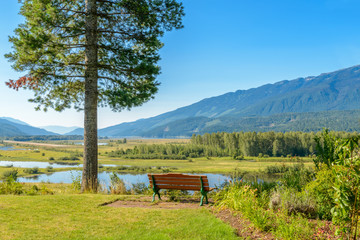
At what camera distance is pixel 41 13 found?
30.3ft

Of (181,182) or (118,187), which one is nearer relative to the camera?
(181,182)

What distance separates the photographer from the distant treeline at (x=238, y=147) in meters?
101

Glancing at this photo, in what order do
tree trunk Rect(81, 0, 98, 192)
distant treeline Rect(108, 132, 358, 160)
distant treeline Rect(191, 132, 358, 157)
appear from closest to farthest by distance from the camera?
tree trunk Rect(81, 0, 98, 192)
distant treeline Rect(191, 132, 358, 157)
distant treeline Rect(108, 132, 358, 160)

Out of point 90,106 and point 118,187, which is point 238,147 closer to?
point 118,187

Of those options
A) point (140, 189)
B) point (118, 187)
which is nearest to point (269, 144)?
point (140, 189)

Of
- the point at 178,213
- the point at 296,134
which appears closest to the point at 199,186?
the point at 178,213

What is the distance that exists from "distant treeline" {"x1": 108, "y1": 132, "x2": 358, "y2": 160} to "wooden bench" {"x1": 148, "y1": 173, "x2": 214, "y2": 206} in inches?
3477

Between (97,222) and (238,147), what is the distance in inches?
4490

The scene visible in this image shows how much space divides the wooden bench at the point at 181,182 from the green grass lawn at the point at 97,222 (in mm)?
928

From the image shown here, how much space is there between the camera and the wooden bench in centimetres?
763

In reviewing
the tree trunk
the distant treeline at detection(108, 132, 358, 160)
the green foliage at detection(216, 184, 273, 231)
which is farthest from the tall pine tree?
the distant treeline at detection(108, 132, 358, 160)

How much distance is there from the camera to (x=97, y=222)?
18.7 feet

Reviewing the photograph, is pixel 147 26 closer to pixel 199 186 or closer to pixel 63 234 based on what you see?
pixel 199 186

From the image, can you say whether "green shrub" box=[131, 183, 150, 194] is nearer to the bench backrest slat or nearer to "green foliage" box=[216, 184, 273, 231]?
the bench backrest slat
